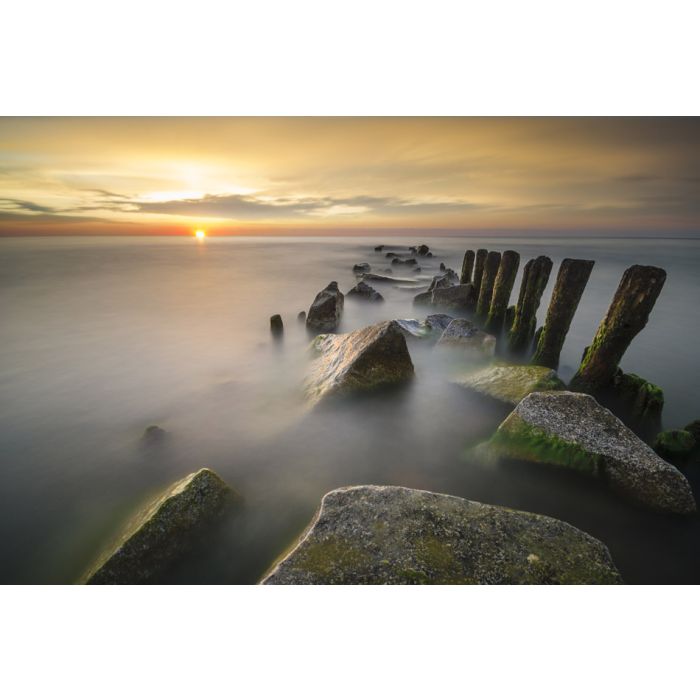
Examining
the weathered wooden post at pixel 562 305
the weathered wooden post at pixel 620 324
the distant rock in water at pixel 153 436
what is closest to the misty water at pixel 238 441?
the distant rock in water at pixel 153 436

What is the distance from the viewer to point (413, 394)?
537cm

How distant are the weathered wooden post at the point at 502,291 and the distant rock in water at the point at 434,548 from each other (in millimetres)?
6835

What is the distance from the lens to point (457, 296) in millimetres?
10922

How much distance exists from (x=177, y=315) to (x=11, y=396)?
18.9 ft

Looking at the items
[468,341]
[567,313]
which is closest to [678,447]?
[567,313]

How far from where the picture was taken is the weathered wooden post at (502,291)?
8227mm

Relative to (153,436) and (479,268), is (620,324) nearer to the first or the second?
(479,268)

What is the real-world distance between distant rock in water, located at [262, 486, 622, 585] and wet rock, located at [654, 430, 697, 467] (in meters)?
2.29

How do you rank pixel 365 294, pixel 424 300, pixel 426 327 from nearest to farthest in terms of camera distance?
pixel 426 327, pixel 424 300, pixel 365 294

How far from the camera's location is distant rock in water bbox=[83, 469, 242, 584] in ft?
8.47

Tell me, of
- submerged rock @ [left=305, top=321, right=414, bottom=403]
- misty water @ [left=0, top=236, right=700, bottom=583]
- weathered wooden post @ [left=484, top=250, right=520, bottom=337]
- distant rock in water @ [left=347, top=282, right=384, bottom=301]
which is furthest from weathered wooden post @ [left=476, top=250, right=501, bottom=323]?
submerged rock @ [left=305, top=321, right=414, bottom=403]

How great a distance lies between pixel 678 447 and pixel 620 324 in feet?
5.34

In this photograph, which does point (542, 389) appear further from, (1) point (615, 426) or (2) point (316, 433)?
(2) point (316, 433)
